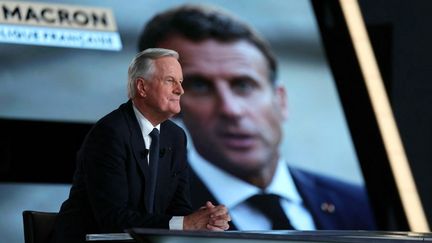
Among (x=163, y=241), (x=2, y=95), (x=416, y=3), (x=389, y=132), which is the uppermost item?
(x=416, y=3)

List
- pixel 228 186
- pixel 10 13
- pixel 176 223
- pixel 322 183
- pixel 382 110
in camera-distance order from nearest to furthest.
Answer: pixel 176 223, pixel 10 13, pixel 228 186, pixel 322 183, pixel 382 110

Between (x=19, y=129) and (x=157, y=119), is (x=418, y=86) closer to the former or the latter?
(x=19, y=129)

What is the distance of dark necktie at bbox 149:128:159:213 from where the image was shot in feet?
6.23

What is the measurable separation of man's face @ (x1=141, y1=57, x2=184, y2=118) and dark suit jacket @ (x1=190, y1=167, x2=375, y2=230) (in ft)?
12.7

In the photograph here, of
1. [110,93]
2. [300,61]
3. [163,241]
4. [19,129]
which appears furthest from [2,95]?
[163,241]

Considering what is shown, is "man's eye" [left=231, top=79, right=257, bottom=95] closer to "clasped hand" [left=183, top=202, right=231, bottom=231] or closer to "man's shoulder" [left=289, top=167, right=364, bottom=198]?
"man's shoulder" [left=289, top=167, right=364, bottom=198]

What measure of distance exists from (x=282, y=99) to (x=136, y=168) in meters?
4.01

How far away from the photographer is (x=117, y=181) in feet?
6.06

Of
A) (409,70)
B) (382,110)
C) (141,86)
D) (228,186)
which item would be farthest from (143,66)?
(409,70)

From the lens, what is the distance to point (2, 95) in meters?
5.26

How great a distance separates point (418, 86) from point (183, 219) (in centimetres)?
469

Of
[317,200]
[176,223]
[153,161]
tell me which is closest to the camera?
[176,223]

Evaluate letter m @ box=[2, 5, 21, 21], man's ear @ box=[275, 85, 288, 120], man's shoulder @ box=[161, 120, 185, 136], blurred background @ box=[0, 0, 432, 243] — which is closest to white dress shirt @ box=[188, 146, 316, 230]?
blurred background @ box=[0, 0, 432, 243]

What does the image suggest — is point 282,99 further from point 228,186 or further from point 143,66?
point 143,66
